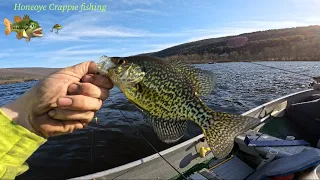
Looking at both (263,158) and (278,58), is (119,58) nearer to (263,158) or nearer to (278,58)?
(263,158)

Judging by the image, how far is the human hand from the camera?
2.64 m

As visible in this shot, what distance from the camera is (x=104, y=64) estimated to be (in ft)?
9.41

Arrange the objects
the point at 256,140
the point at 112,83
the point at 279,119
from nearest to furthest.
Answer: the point at 112,83
the point at 256,140
the point at 279,119

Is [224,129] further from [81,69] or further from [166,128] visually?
[81,69]

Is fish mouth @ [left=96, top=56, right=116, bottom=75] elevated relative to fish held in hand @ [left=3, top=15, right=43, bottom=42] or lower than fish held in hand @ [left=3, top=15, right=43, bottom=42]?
lower

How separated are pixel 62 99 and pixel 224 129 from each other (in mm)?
1999

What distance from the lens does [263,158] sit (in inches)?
263

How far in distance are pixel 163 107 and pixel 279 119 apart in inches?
466

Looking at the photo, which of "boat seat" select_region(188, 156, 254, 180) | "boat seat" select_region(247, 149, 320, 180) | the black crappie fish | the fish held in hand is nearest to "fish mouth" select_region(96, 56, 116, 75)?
the black crappie fish

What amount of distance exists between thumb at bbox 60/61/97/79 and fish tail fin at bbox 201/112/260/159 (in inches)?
62.6

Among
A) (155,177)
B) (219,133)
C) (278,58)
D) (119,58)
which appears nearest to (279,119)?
(155,177)

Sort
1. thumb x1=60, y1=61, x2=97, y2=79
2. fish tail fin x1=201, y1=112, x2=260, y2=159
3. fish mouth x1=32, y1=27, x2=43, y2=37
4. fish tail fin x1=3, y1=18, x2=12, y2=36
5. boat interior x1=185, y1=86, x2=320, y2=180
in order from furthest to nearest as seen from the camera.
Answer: fish mouth x1=32, y1=27, x2=43, y2=37, fish tail fin x1=3, y1=18, x2=12, y2=36, boat interior x1=185, y1=86, x2=320, y2=180, fish tail fin x1=201, y1=112, x2=260, y2=159, thumb x1=60, y1=61, x2=97, y2=79

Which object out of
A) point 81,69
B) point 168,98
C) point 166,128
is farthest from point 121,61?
point 166,128

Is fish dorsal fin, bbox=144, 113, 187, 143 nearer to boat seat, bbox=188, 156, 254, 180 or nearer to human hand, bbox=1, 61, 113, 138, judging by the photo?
human hand, bbox=1, 61, 113, 138
